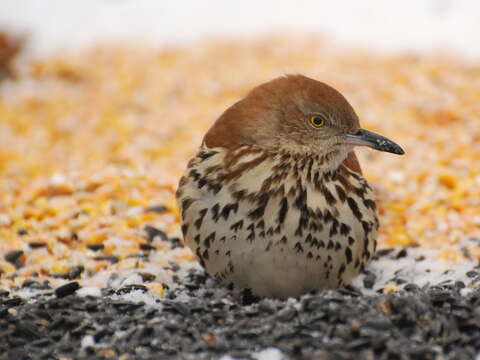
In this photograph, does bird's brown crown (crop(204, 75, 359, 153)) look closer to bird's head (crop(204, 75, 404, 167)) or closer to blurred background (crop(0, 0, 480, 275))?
bird's head (crop(204, 75, 404, 167))

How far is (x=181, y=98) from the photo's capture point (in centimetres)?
757

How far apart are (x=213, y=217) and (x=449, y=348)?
1.24m

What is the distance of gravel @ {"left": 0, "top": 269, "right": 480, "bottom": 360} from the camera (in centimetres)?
310

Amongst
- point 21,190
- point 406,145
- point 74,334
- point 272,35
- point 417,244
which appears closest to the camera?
point 74,334

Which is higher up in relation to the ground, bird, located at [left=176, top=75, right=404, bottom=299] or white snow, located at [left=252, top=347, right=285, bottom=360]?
bird, located at [left=176, top=75, right=404, bottom=299]

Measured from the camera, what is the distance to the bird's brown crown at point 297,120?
3.86 meters

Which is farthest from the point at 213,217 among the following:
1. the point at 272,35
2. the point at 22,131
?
the point at 272,35

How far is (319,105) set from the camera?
3877mm

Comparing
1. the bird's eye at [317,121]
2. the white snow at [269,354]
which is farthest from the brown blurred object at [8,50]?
the white snow at [269,354]

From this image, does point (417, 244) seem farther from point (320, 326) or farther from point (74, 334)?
point (74, 334)

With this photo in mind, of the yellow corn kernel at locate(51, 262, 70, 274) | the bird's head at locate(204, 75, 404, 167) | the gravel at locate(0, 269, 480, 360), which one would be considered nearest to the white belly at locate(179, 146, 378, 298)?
the bird's head at locate(204, 75, 404, 167)

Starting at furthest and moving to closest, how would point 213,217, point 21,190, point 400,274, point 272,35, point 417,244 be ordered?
point 272,35 < point 21,190 < point 417,244 < point 400,274 < point 213,217

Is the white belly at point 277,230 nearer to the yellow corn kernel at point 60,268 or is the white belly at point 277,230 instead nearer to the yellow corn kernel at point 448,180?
the yellow corn kernel at point 60,268

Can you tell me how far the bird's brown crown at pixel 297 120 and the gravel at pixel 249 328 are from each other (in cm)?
75
